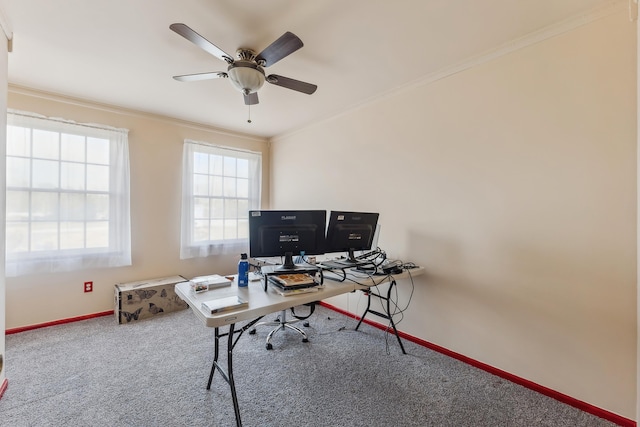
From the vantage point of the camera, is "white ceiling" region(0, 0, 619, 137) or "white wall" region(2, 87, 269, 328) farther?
"white wall" region(2, 87, 269, 328)

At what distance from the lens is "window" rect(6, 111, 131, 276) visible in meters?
2.69

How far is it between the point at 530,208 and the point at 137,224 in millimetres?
4112

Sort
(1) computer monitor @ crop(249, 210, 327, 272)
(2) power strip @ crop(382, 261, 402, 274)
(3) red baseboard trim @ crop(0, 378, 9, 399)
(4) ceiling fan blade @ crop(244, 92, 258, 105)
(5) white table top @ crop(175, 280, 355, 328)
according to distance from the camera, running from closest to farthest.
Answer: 1. (5) white table top @ crop(175, 280, 355, 328)
2. (3) red baseboard trim @ crop(0, 378, 9, 399)
3. (1) computer monitor @ crop(249, 210, 327, 272)
4. (2) power strip @ crop(382, 261, 402, 274)
5. (4) ceiling fan blade @ crop(244, 92, 258, 105)

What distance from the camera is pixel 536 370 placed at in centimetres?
195

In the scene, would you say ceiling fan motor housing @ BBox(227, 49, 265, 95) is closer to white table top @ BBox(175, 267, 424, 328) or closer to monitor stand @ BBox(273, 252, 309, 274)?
monitor stand @ BBox(273, 252, 309, 274)

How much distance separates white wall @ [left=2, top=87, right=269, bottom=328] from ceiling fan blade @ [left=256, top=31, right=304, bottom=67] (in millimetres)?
2361

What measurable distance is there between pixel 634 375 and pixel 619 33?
206 centimetres

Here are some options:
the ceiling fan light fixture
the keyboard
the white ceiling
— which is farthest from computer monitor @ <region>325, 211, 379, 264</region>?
the white ceiling

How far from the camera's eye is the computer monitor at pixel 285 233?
1.97 metres

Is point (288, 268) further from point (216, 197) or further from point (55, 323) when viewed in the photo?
point (55, 323)

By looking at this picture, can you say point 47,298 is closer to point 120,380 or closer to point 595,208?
point 120,380

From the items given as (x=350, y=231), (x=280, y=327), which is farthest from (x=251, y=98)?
(x=280, y=327)

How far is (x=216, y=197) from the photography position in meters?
4.01

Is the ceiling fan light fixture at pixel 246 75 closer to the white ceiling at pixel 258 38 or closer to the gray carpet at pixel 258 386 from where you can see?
the white ceiling at pixel 258 38
